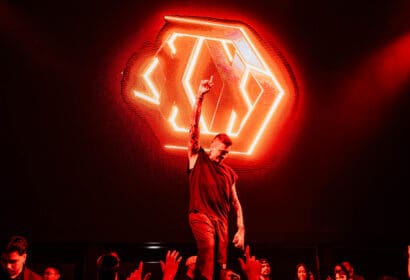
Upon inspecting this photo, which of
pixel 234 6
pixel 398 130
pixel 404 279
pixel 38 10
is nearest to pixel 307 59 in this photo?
pixel 234 6

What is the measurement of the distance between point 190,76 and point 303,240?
244 cm

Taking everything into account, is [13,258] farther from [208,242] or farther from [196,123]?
[196,123]

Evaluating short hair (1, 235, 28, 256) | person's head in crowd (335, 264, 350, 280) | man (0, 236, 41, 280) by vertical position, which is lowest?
man (0, 236, 41, 280)

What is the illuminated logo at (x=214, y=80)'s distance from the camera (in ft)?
16.4

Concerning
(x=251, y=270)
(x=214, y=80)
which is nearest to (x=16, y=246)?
(x=251, y=270)

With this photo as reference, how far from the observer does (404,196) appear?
5.73 m

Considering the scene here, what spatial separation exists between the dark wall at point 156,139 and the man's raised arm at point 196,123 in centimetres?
108

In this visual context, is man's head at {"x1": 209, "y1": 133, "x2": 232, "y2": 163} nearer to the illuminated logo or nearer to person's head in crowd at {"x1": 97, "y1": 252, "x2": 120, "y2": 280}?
the illuminated logo

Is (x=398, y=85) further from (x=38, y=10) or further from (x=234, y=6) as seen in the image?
(x=38, y=10)

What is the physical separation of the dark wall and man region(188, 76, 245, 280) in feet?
3.28

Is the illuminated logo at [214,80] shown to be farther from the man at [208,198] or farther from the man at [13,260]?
the man at [13,260]

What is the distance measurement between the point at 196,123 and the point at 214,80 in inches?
65.7

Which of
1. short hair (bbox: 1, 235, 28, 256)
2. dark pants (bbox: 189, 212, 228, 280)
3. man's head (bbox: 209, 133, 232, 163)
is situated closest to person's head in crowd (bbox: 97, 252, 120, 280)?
short hair (bbox: 1, 235, 28, 256)

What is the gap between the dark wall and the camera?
4.36 metres
